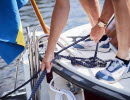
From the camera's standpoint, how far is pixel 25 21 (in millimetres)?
8406

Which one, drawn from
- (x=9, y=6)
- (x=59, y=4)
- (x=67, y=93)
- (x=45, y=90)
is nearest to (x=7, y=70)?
(x=45, y=90)

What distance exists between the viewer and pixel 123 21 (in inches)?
89.1

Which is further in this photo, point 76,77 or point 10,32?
point 10,32

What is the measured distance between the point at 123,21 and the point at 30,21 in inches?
246

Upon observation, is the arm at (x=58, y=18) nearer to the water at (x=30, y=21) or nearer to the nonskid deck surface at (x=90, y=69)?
the nonskid deck surface at (x=90, y=69)

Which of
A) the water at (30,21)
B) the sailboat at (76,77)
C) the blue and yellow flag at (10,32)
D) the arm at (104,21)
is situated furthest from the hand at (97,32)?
the water at (30,21)

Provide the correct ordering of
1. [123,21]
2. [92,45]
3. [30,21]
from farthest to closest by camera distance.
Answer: [30,21], [92,45], [123,21]

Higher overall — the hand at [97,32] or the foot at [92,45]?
the hand at [97,32]

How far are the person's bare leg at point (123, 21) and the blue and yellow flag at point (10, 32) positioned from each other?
3.62 ft

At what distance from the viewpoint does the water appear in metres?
4.68

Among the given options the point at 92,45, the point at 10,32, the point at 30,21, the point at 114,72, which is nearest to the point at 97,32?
the point at 92,45

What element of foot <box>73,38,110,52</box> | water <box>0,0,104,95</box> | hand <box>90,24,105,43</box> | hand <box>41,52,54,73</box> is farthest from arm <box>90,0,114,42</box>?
water <box>0,0,104,95</box>

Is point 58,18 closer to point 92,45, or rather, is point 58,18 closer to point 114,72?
point 114,72

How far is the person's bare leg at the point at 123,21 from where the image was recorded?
2.25 metres
